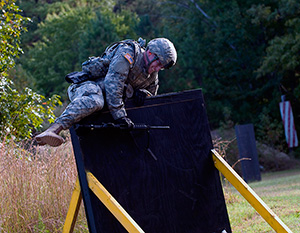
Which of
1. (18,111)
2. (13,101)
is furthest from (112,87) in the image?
(13,101)

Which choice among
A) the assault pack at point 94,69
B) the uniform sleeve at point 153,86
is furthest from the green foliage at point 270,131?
the assault pack at point 94,69

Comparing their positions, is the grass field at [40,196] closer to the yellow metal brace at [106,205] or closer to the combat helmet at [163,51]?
the yellow metal brace at [106,205]

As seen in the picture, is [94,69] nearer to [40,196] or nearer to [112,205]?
[112,205]

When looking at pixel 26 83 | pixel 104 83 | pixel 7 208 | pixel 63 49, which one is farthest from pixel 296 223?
pixel 63 49

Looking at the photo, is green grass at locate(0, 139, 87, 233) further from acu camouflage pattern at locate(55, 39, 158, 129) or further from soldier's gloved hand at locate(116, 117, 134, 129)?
soldier's gloved hand at locate(116, 117, 134, 129)

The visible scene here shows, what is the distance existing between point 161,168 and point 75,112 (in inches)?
36.2

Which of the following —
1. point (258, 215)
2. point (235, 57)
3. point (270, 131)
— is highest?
point (235, 57)

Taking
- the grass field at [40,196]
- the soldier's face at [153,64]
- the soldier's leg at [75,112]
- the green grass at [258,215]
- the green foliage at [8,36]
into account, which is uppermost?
the green foliage at [8,36]

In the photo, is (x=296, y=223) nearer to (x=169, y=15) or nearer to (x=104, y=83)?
(x=104, y=83)

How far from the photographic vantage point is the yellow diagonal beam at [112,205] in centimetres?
335

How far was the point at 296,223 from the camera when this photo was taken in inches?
207

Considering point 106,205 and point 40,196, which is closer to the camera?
point 106,205

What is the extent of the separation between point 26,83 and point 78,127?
65.1 feet

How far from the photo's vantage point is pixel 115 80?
13.5 ft
